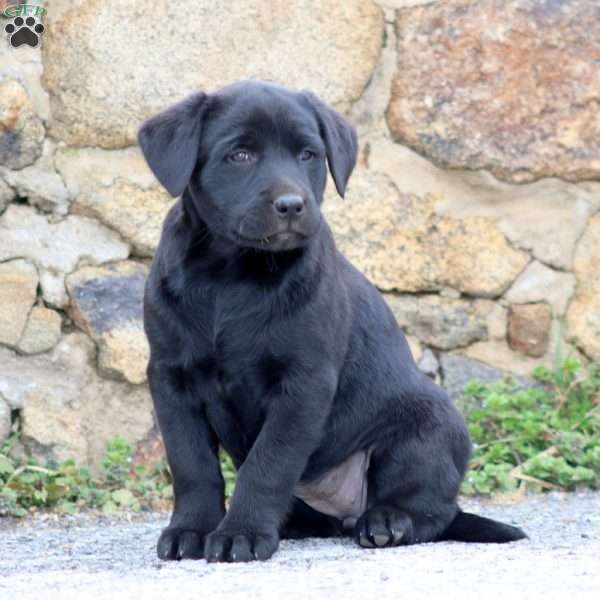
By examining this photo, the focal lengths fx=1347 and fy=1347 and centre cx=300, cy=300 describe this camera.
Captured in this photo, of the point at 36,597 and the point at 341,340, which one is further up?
the point at 341,340

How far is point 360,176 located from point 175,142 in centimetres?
182

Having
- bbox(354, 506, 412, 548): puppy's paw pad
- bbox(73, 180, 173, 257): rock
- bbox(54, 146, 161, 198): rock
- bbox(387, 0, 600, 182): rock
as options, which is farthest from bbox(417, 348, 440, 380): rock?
bbox(354, 506, 412, 548): puppy's paw pad

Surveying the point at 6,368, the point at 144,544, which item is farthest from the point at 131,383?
the point at 144,544

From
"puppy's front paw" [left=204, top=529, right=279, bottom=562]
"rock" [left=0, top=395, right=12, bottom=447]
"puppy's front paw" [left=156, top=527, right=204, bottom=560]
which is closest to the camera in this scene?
"puppy's front paw" [left=204, top=529, right=279, bottom=562]

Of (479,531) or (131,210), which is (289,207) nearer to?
(479,531)

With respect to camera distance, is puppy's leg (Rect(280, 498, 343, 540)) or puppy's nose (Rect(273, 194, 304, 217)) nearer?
puppy's nose (Rect(273, 194, 304, 217))

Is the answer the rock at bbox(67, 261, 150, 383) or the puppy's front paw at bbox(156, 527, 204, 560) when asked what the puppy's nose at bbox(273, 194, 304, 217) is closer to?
the puppy's front paw at bbox(156, 527, 204, 560)

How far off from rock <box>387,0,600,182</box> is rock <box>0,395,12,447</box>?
1.87 meters

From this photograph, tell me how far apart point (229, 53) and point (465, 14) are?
0.96 metres

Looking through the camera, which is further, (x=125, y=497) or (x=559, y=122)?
(x=559, y=122)

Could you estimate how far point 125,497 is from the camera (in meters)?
4.83

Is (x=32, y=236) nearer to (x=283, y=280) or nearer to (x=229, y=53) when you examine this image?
(x=229, y=53)

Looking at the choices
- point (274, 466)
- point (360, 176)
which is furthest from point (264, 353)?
point (360, 176)

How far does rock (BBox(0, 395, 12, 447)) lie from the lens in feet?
16.4
